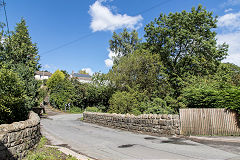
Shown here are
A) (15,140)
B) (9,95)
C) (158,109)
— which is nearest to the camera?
(15,140)

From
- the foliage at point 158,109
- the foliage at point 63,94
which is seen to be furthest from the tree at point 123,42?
the foliage at point 158,109

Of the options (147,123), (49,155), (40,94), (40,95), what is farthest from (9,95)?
(40,94)

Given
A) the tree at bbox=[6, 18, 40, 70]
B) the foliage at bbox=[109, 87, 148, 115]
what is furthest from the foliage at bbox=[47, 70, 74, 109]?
the foliage at bbox=[109, 87, 148, 115]

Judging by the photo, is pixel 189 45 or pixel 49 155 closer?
pixel 49 155

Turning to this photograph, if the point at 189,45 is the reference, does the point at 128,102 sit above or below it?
below

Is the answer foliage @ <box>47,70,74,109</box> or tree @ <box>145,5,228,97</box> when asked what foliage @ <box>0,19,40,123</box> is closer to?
foliage @ <box>47,70,74,109</box>

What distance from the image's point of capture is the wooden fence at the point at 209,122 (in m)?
9.84

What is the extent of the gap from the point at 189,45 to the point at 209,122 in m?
14.8

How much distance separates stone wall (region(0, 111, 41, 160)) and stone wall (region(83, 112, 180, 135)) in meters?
7.41

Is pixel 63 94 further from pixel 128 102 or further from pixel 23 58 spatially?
pixel 128 102

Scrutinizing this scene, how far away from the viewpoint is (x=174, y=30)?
22844 millimetres

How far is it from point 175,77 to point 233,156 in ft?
56.8

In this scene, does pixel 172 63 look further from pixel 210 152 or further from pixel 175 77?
pixel 210 152

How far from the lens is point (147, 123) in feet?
40.9
